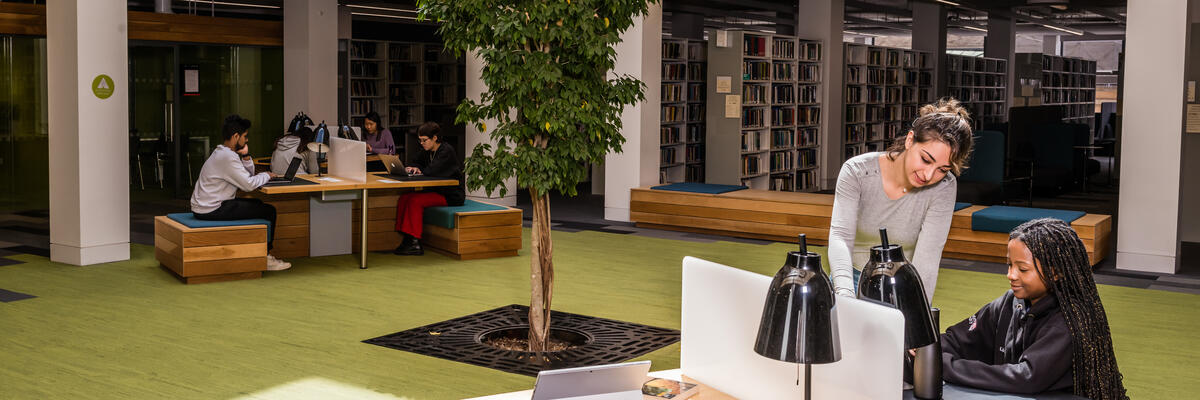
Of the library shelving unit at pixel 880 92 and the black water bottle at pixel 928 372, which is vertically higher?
the library shelving unit at pixel 880 92

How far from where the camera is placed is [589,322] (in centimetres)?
661

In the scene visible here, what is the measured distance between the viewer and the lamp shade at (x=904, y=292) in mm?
2385

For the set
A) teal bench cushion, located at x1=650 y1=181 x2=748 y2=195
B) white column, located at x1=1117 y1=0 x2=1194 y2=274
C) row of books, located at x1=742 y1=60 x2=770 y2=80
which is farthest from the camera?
row of books, located at x1=742 y1=60 x2=770 y2=80

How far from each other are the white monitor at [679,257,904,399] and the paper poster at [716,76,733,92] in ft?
34.0

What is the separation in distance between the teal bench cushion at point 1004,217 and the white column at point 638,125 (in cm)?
362

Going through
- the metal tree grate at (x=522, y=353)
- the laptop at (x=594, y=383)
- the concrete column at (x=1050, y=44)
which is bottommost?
the metal tree grate at (x=522, y=353)

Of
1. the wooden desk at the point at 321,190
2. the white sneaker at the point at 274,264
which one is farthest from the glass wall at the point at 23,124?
the white sneaker at the point at 274,264

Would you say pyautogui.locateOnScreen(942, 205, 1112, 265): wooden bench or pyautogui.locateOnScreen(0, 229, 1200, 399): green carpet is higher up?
pyautogui.locateOnScreen(942, 205, 1112, 265): wooden bench

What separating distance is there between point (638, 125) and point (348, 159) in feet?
11.7

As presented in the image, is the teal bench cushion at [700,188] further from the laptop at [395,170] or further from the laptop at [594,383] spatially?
the laptop at [594,383]

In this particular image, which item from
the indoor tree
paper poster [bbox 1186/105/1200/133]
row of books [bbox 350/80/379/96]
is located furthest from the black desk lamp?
row of books [bbox 350/80/379/96]

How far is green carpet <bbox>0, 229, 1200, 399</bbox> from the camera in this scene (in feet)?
17.1

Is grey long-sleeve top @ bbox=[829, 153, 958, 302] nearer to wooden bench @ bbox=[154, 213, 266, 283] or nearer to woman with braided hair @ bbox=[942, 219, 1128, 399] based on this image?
woman with braided hair @ bbox=[942, 219, 1128, 399]

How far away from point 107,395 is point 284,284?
9.55 feet
